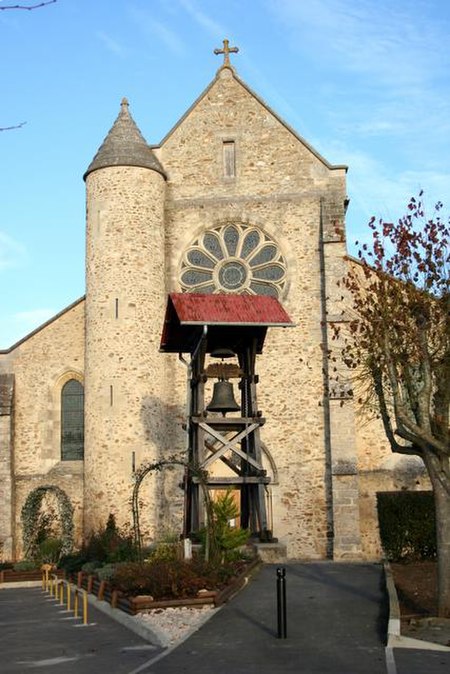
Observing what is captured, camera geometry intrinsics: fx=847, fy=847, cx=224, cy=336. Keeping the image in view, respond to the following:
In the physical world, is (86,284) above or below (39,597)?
A: above

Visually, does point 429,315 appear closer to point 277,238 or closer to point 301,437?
point 301,437

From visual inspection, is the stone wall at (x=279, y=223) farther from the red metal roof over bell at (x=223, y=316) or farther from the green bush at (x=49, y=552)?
the red metal roof over bell at (x=223, y=316)

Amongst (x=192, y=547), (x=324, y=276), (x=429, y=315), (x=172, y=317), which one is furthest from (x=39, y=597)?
(x=324, y=276)

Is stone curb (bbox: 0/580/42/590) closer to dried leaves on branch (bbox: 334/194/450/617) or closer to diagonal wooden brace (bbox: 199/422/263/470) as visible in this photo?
diagonal wooden brace (bbox: 199/422/263/470)

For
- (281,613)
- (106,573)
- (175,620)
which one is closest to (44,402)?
(106,573)

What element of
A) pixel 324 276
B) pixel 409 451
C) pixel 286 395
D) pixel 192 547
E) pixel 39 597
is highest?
pixel 324 276

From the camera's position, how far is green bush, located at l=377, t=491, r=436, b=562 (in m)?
15.9

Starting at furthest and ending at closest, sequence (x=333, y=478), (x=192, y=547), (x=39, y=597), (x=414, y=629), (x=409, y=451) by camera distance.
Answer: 1. (x=333, y=478)
2. (x=39, y=597)
3. (x=192, y=547)
4. (x=409, y=451)
5. (x=414, y=629)

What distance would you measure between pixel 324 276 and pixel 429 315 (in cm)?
980

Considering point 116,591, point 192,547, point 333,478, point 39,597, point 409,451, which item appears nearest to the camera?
point 409,451

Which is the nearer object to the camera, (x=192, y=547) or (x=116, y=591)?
(x=116, y=591)

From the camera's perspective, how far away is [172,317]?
1567cm

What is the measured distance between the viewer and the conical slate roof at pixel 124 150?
22.1 m

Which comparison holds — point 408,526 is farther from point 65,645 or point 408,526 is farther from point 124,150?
point 124,150
